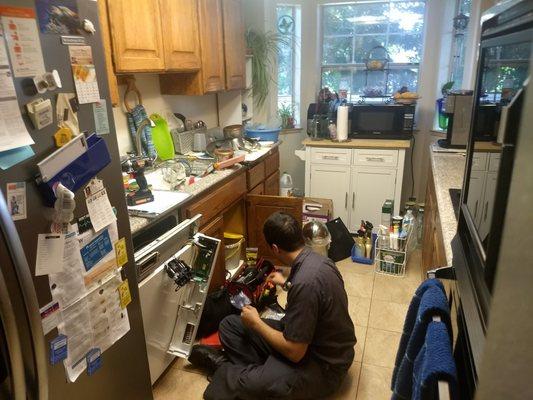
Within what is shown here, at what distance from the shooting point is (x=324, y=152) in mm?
3553

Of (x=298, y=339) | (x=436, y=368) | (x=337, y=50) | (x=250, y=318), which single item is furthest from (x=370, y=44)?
(x=436, y=368)

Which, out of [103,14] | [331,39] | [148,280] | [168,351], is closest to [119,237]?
[148,280]

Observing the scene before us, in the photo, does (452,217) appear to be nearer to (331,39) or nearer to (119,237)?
(119,237)

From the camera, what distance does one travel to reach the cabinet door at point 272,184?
11.2 feet

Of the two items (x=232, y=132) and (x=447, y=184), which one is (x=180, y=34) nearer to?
(x=232, y=132)

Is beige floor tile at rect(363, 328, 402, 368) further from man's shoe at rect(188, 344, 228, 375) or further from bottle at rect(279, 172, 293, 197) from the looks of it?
bottle at rect(279, 172, 293, 197)

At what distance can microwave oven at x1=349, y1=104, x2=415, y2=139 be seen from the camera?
11.3ft

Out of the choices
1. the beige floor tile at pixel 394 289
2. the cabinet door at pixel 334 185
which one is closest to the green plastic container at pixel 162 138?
the cabinet door at pixel 334 185

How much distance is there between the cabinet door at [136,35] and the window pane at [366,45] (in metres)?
2.33

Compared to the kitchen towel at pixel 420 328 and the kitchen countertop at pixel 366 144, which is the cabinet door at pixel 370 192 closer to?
the kitchen countertop at pixel 366 144

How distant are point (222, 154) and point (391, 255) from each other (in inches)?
57.0

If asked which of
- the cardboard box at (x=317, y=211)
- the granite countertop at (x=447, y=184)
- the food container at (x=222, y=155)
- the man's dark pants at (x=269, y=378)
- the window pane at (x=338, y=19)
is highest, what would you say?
the window pane at (x=338, y=19)

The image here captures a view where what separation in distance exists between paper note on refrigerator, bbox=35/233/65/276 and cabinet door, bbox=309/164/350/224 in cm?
277

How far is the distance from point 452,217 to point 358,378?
94 cm
